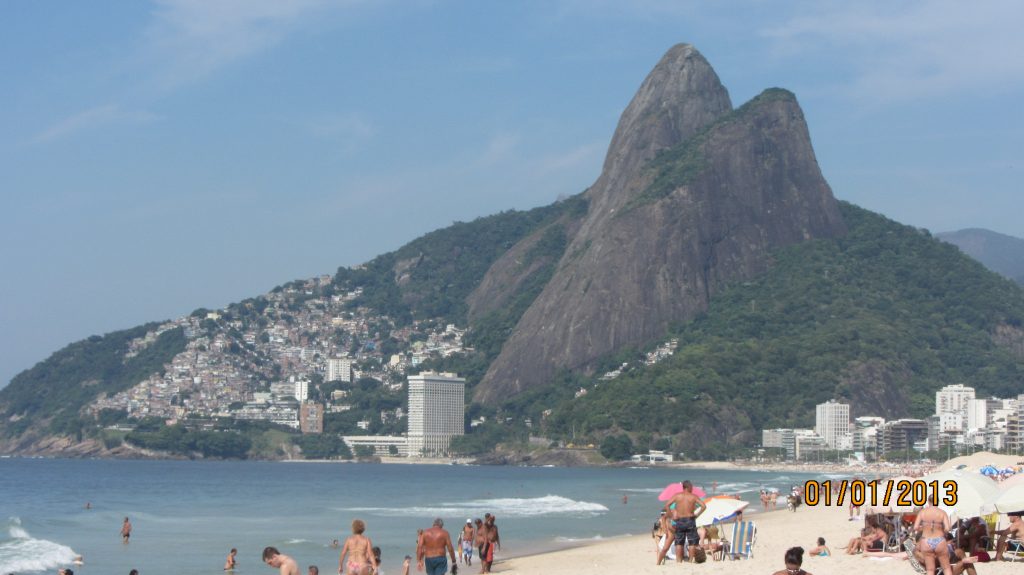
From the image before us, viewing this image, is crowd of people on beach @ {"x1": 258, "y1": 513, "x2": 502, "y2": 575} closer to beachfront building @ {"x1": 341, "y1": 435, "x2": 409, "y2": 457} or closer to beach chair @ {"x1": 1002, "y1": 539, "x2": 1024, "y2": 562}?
beach chair @ {"x1": 1002, "y1": 539, "x2": 1024, "y2": 562}

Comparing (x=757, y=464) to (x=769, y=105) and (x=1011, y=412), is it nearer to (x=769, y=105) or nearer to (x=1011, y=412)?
(x=1011, y=412)

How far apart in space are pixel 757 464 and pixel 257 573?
338 ft

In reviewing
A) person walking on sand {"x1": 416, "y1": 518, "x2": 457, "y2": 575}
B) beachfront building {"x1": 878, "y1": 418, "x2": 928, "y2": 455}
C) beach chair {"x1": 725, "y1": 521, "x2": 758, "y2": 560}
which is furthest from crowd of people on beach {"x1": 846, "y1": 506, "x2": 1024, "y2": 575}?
A: beachfront building {"x1": 878, "y1": 418, "x2": 928, "y2": 455}

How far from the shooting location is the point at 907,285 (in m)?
177

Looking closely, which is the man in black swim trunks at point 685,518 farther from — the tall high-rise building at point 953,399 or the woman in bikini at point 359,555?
the tall high-rise building at point 953,399

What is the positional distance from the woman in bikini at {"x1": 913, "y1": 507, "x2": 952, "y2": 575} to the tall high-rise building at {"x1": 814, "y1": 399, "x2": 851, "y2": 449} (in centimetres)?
12305

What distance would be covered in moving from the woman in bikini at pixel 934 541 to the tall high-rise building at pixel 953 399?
5191 inches

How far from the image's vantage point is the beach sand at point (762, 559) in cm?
2236

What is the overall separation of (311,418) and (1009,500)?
16897 centimetres

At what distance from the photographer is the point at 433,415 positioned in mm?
176125

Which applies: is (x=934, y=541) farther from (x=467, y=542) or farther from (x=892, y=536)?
(x=467, y=542)

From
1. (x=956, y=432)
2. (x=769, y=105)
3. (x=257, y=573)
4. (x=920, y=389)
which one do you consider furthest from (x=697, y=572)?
(x=769, y=105)

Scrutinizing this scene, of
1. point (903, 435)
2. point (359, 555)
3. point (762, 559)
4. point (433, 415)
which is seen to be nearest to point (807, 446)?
point (903, 435)

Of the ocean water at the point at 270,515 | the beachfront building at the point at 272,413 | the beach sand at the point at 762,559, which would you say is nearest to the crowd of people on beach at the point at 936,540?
the beach sand at the point at 762,559
